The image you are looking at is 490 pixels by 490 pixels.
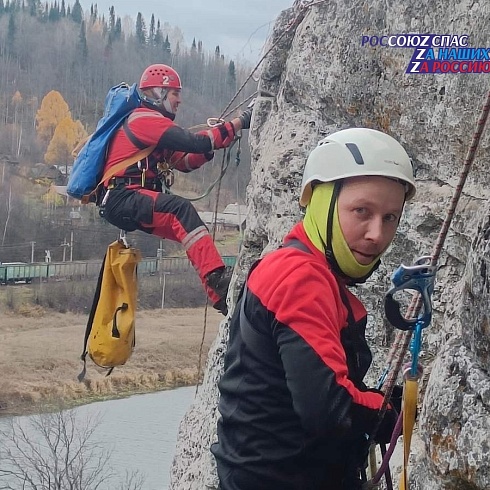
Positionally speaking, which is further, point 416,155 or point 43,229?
point 43,229

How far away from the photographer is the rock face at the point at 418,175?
2.18m

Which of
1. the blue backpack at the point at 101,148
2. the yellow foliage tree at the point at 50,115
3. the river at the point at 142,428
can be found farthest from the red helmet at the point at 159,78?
the yellow foliage tree at the point at 50,115

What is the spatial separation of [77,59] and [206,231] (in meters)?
45.6

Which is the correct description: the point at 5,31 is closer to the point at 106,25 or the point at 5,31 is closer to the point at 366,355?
the point at 106,25

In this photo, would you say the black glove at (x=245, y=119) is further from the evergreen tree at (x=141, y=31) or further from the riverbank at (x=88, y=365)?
the evergreen tree at (x=141, y=31)

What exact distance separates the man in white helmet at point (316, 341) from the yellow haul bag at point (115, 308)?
3.65 metres

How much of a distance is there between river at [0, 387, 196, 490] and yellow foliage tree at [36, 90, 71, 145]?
21.5m

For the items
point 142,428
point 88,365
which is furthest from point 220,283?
point 88,365

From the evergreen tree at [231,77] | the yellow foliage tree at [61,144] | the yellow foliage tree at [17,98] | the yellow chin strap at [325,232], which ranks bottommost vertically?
the yellow foliage tree at [61,144]

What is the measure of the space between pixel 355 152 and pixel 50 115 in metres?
42.8

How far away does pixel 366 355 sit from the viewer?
1.94 metres

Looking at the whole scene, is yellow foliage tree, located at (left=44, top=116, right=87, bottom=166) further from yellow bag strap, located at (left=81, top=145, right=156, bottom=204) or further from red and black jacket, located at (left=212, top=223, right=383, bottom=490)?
red and black jacket, located at (left=212, top=223, right=383, bottom=490)

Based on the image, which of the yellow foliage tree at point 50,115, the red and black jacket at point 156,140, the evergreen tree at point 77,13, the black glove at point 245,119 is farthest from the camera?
the evergreen tree at point 77,13

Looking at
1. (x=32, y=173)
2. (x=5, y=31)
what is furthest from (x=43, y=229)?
(x=5, y=31)
